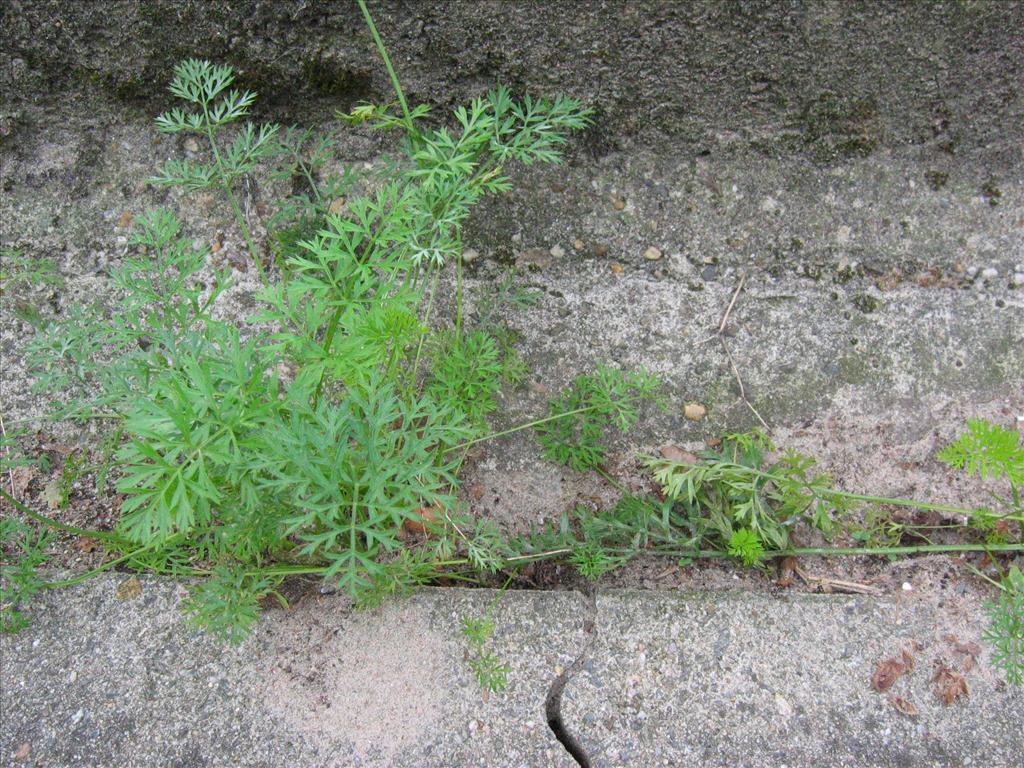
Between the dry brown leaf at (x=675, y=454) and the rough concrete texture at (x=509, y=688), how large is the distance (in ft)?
1.40

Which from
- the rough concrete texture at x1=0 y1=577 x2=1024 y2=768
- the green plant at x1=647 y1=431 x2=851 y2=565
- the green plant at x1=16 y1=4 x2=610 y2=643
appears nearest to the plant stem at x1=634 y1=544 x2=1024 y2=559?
the green plant at x1=647 y1=431 x2=851 y2=565

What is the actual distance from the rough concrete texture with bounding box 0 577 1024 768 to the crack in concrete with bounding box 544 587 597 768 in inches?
0.5

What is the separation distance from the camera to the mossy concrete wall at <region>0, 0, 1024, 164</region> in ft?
7.57

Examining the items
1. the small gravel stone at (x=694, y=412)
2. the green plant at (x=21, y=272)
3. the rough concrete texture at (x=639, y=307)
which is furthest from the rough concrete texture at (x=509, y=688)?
the green plant at (x=21, y=272)

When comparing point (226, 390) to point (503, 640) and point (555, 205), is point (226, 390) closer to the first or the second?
point (503, 640)

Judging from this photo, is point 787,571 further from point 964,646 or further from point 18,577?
point 18,577

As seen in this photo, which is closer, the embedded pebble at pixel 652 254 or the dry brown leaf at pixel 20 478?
the dry brown leaf at pixel 20 478

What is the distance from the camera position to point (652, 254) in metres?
2.60

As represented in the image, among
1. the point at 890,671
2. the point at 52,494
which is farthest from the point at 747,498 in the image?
the point at 52,494

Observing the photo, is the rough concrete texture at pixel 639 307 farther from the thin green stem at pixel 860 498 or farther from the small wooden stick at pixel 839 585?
the thin green stem at pixel 860 498

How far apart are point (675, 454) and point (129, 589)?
1.56 metres

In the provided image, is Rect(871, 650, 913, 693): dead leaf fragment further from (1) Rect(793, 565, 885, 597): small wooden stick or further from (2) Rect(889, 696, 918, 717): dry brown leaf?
(1) Rect(793, 565, 885, 597): small wooden stick

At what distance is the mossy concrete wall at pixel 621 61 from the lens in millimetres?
2309

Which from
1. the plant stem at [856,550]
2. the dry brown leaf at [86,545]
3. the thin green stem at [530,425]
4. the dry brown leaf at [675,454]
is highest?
the thin green stem at [530,425]
